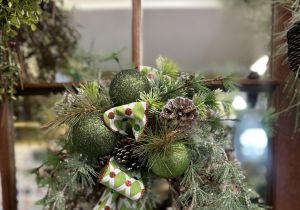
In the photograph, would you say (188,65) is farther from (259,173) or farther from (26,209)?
(26,209)

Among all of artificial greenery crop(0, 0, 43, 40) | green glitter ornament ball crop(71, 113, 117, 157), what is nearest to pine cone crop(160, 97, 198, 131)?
green glitter ornament ball crop(71, 113, 117, 157)

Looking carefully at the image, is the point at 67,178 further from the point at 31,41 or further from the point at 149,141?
the point at 31,41

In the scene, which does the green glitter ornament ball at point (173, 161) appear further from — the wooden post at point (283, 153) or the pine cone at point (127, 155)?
the wooden post at point (283, 153)

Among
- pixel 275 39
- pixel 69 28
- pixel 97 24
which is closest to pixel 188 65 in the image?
pixel 97 24

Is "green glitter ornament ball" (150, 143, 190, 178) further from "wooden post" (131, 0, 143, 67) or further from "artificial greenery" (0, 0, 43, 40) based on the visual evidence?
"artificial greenery" (0, 0, 43, 40)

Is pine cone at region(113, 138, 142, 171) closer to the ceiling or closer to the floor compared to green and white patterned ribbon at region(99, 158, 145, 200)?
closer to the ceiling

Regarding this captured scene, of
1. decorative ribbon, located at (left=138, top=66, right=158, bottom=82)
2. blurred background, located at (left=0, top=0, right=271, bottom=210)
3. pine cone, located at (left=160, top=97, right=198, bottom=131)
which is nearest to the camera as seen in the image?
pine cone, located at (left=160, top=97, right=198, bottom=131)

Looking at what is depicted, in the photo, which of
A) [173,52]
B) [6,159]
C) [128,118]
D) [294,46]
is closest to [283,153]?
[294,46]

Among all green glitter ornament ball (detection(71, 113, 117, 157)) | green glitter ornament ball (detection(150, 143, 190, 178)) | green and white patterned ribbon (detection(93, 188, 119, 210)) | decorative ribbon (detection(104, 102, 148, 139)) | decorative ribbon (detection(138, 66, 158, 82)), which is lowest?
green and white patterned ribbon (detection(93, 188, 119, 210))
